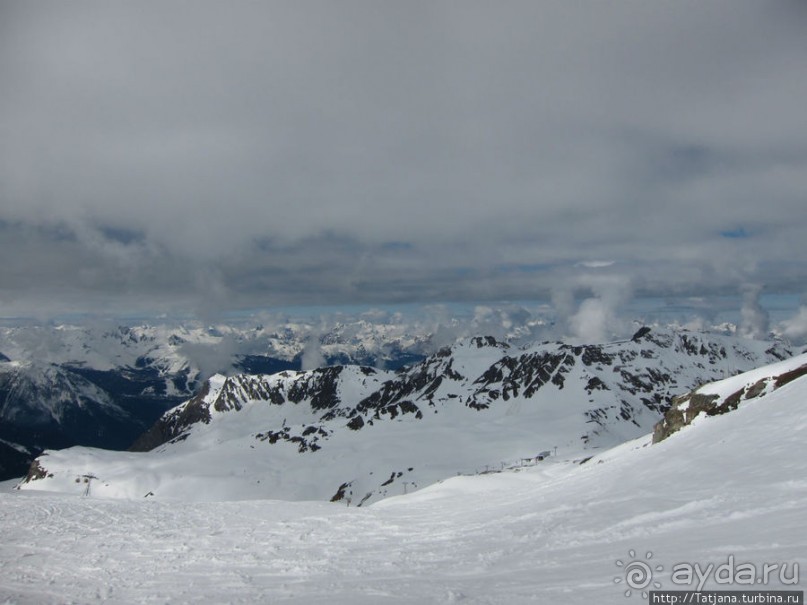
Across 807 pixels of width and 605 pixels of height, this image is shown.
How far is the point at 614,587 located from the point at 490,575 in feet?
13.8

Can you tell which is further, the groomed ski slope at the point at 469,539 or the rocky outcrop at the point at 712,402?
the rocky outcrop at the point at 712,402

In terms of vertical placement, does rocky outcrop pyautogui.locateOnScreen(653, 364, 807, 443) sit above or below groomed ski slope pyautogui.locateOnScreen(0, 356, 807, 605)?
above

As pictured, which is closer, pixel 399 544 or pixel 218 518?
pixel 399 544

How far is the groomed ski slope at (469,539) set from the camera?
12.8 meters

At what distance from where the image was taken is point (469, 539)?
20.3m

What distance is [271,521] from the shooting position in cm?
2820

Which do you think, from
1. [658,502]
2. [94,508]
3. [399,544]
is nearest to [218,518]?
[94,508]

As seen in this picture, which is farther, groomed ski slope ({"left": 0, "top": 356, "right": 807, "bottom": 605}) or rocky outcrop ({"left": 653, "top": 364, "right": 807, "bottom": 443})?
rocky outcrop ({"left": 653, "top": 364, "right": 807, "bottom": 443})

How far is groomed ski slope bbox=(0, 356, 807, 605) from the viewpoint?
41.8ft

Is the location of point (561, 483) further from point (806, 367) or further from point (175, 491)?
point (175, 491)

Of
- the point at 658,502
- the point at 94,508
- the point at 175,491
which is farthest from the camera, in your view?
the point at 175,491

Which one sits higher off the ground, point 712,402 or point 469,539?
point 712,402

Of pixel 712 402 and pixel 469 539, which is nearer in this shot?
pixel 469 539

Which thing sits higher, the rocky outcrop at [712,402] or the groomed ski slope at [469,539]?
the rocky outcrop at [712,402]
